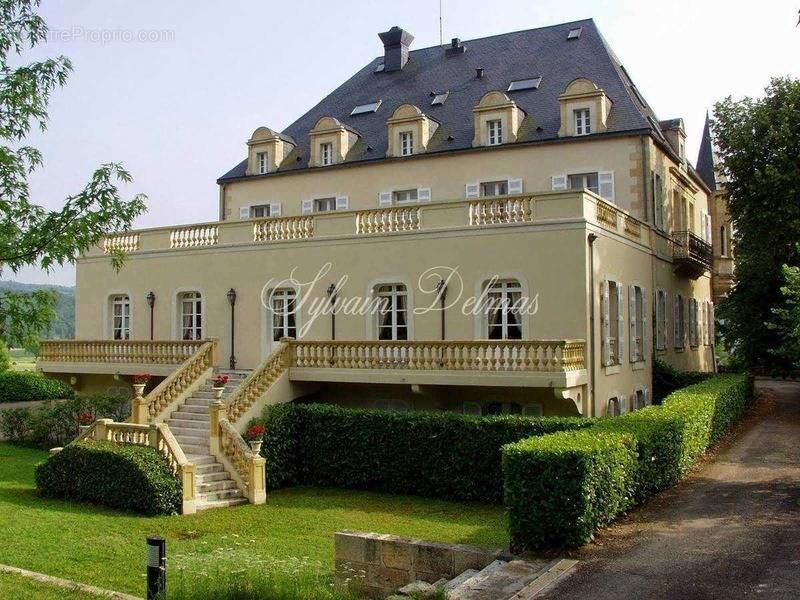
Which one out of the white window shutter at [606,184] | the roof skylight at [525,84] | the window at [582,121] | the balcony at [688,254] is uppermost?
the roof skylight at [525,84]

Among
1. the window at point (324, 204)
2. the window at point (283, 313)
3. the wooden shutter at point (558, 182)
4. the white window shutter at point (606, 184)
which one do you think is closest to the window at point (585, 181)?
the white window shutter at point (606, 184)

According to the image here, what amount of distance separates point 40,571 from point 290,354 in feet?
32.0

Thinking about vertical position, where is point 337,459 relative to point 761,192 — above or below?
below

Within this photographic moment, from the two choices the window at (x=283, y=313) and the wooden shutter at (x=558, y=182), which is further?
the wooden shutter at (x=558, y=182)

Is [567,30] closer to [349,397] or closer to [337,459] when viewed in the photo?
[349,397]

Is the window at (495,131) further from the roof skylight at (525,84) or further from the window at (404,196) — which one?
the window at (404,196)

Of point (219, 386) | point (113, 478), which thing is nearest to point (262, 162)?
point (219, 386)

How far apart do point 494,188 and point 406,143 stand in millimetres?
3616

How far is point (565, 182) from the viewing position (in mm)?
25562

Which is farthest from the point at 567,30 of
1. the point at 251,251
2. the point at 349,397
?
the point at 349,397

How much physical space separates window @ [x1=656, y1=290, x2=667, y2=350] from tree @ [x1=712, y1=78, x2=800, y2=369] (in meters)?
3.09

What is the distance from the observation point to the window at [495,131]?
26672mm

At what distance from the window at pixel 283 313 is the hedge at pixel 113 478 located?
5.95 metres

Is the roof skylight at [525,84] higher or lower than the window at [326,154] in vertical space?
higher
